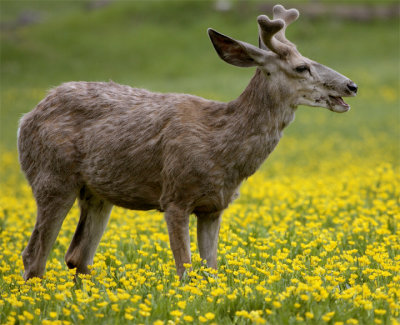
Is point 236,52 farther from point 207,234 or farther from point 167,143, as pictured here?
point 207,234

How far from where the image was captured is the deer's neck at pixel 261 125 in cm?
519

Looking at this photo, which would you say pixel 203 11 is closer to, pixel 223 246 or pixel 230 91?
pixel 230 91

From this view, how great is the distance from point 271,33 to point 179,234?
1807 mm

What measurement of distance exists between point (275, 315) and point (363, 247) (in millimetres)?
2316

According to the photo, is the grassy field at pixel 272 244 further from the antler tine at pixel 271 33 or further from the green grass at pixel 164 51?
the antler tine at pixel 271 33

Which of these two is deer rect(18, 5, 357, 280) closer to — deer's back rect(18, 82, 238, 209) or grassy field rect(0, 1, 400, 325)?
deer's back rect(18, 82, 238, 209)

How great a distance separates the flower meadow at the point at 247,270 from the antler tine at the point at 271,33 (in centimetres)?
177

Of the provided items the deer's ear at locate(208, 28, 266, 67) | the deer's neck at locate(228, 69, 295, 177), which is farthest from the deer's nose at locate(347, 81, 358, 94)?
the deer's ear at locate(208, 28, 266, 67)

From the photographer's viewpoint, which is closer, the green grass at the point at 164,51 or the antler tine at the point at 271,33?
the antler tine at the point at 271,33

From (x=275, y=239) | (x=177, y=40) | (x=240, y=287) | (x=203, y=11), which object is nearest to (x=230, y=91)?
(x=177, y=40)

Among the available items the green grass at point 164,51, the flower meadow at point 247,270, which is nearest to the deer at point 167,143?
the flower meadow at point 247,270

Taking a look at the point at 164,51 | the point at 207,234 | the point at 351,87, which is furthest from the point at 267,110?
the point at 164,51

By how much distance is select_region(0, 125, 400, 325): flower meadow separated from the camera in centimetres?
429

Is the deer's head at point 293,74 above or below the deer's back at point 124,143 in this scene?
above
